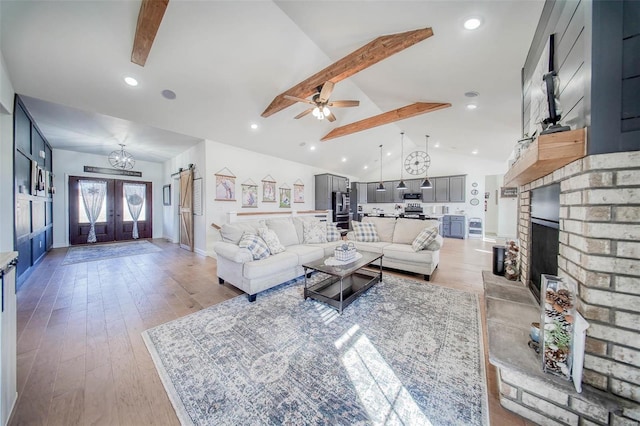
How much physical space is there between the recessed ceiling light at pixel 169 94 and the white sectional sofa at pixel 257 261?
7.98 ft

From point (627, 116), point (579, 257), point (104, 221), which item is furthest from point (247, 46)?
point (104, 221)

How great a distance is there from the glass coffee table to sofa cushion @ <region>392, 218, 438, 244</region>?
3.91 feet

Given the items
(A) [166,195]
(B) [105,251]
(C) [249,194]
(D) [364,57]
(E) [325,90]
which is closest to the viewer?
(D) [364,57]

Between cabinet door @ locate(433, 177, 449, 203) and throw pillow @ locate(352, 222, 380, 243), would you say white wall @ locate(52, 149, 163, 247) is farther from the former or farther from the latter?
cabinet door @ locate(433, 177, 449, 203)

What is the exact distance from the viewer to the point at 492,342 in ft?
4.91

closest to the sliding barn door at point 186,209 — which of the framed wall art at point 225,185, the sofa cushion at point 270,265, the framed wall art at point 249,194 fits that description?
the framed wall art at point 225,185

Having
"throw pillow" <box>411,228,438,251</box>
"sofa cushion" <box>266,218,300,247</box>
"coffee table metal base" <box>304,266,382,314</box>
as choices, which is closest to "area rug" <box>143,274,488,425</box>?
"coffee table metal base" <box>304,266,382,314</box>

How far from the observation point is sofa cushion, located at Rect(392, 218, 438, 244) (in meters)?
4.25

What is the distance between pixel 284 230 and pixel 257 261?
111cm

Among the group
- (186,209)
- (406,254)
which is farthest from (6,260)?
(186,209)

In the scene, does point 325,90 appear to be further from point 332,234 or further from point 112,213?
point 112,213

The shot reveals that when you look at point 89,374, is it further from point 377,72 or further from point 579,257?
point 377,72

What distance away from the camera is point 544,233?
6.48ft

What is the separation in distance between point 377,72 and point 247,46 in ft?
6.13
